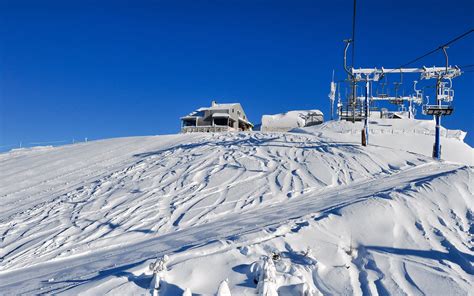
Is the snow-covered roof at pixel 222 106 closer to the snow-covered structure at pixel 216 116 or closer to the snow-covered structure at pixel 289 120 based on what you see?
the snow-covered structure at pixel 216 116

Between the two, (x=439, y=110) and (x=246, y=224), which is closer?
(x=246, y=224)

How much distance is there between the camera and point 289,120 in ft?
178

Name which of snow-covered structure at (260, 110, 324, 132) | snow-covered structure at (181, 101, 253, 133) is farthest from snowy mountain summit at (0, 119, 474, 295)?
snow-covered structure at (260, 110, 324, 132)

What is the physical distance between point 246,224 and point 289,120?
46.3m

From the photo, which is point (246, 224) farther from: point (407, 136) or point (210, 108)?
point (210, 108)

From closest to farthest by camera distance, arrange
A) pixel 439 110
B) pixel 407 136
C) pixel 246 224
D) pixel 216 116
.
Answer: pixel 246 224, pixel 439 110, pixel 407 136, pixel 216 116

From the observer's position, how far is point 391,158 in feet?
56.1

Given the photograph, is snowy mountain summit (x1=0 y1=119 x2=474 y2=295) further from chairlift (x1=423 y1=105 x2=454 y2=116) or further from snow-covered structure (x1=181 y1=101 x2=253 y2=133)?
snow-covered structure (x1=181 y1=101 x2=253 y2=133)

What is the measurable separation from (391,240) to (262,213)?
4019 millimetres

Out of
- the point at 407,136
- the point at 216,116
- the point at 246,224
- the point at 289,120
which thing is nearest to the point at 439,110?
the point at 407,136

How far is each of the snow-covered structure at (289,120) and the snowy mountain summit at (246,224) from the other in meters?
31.7

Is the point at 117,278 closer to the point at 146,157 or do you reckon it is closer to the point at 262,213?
the point at 262,213

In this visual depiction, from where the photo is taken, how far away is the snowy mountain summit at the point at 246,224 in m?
5.66

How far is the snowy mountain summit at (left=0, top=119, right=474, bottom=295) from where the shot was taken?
18.6ft
